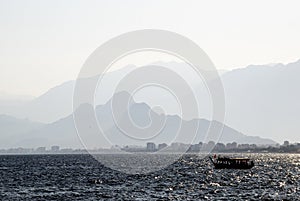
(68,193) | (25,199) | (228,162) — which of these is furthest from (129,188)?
(228,162)

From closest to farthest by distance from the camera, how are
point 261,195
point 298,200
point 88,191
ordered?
point 298,200
point 261,195
point 88,191

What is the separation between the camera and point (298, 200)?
87.4m

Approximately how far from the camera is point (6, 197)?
303 feet

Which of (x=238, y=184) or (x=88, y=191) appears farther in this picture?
(x=238, y=184)

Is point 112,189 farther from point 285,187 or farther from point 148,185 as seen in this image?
point 285,187

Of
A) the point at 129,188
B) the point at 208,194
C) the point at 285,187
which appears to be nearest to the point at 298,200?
the point at 208,194

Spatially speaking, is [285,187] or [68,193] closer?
[68,193]

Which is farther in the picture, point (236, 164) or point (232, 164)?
point (232, 164)

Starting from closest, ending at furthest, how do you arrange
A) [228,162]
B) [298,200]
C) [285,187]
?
[298,200] < [285,187] < [228,162]

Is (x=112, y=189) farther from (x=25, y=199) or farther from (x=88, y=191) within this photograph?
(x=25, y=199)

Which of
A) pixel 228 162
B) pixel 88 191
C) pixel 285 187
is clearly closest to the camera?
pixel 88 191

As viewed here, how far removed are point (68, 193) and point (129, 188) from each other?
1357 cm

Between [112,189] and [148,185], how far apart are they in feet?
35.7

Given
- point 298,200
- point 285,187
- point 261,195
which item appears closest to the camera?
point 298,200
